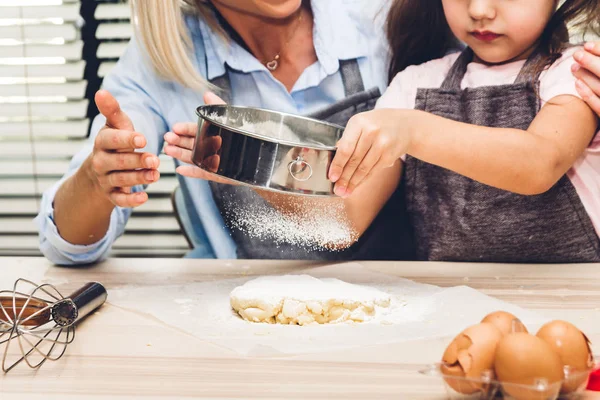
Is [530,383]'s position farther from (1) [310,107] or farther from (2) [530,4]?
(1) [310,107]

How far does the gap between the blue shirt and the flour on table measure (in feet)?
2.11

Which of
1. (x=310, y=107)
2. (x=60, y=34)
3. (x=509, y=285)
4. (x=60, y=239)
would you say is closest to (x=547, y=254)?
(x=509, y=285)

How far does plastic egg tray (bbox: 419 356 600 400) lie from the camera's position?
74 cm

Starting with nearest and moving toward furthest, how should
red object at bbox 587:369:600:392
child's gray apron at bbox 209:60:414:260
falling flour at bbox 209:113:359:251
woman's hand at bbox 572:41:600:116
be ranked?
red object at bbox 587:369:600:392 → woman's hand at bbox 572:41:600:116 → falling flour at bbox 209:113:359:251 → child's gray apron at bbox 209:60:414:260

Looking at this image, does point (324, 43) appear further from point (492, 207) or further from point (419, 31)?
point (492, 207)

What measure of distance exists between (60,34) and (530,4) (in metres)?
1.35

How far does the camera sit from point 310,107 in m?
1.75

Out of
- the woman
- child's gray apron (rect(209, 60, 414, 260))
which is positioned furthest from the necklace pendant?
child's gray apron (rect(209, 60, 414, 260))

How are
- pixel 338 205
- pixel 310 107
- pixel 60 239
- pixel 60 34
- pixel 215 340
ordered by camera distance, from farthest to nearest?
pixel 60 34, pixel 310 107, pixel 338 205, pixel 60 239, pixel 215 340

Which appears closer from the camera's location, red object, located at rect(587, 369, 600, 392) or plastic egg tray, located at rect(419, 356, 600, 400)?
plastic egg tray, located at rect(419, 356, 600, 400)

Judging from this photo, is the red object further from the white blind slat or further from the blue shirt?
the white blind slat

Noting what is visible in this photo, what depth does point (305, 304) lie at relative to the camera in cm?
115

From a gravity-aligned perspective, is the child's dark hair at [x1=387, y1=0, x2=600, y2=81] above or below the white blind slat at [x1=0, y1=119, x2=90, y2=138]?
above

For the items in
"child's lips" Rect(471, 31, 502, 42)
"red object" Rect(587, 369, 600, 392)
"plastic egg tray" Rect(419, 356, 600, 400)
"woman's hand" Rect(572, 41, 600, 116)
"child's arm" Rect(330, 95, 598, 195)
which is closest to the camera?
"plastic egg tray" Rect(419, 356, 600, 400)
